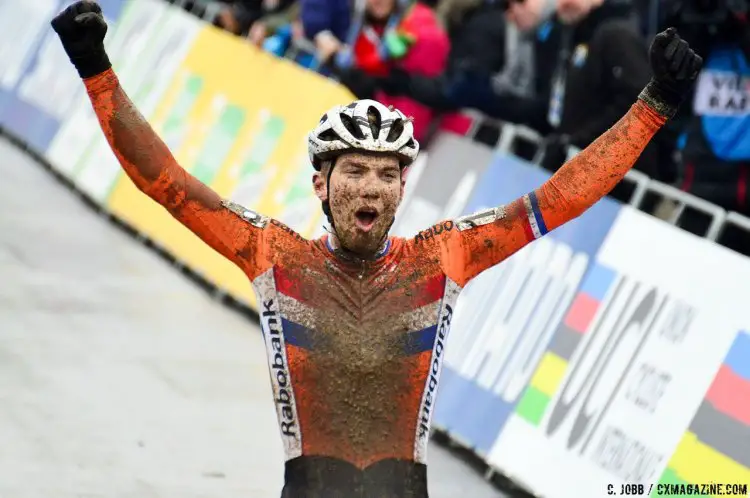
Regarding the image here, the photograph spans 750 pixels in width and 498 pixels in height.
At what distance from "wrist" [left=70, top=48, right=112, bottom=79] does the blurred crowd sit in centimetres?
517

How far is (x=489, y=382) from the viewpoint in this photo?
9.78m

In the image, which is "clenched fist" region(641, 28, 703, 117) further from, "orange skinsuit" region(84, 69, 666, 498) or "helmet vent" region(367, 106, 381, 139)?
"helmet vent" region(367, 106, 381, 139)

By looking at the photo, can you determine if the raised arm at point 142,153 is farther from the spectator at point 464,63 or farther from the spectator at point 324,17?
the spectator at point 324,17

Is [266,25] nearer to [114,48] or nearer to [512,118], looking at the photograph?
[114,48]

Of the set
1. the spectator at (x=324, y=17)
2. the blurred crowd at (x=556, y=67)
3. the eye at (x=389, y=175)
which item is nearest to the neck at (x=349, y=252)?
the eye at (x=389, y=175)

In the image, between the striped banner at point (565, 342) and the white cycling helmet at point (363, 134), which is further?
the striped banner at point (565, 342)

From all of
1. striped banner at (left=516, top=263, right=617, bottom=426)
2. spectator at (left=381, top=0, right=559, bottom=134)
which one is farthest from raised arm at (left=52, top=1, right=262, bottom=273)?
spectator at (left=381, top=0, right=559, bottom=134)

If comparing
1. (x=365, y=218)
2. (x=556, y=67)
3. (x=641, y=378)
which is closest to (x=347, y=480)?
(x=365, y=218)

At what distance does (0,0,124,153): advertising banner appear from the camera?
55.2 feet

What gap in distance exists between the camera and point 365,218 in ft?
17.6

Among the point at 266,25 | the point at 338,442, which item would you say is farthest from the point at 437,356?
the point at 266,25

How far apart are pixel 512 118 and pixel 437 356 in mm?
5381

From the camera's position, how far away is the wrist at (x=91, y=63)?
519 cm

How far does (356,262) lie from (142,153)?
0.85m
